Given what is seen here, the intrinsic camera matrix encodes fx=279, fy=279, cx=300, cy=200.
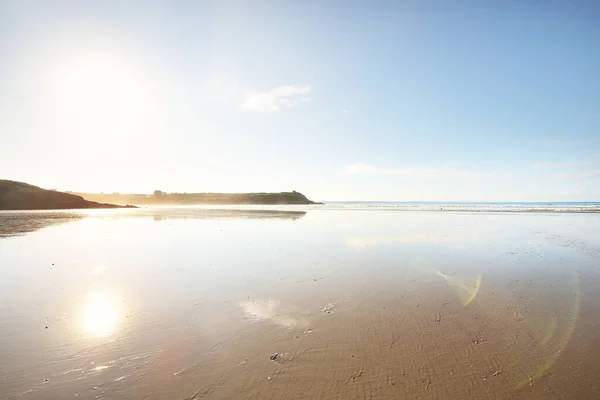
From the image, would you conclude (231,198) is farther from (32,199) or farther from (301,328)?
(301,328)

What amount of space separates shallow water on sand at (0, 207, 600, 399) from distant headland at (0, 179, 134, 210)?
9741cm

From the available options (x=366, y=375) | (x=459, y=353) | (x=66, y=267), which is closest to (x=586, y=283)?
(x=459, y=353)

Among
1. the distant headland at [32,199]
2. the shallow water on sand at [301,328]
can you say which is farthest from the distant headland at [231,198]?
the shallow water on sand at [301,328]

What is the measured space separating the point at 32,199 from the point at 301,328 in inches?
4579

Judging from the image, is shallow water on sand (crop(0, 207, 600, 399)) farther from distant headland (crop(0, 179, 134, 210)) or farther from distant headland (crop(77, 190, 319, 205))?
distant headland (crop(77, 190, 319, 205))

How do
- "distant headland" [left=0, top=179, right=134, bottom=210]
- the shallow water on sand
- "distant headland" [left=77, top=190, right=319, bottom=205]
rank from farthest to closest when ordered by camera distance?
"distant headland" [left=77, top=190, right=319, bottom=205], "distant headland" [left=0, top=179, right=134, bottom=210], the shallow water on sand

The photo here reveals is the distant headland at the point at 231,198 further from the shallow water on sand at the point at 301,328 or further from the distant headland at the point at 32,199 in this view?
the shallow water on sand at the point at 301,328

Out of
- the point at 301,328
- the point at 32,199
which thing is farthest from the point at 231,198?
the point at 301,328

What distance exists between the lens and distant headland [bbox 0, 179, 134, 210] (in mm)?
83250

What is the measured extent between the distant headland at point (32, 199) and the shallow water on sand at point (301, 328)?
97.4 meters

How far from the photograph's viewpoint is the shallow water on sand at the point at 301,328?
5.31 m

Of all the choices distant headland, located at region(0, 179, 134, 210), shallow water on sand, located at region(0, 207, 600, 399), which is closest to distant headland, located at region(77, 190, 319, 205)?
distant headland, located at region(0, 179, 134, 210)

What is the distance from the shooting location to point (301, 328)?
7.55 meters

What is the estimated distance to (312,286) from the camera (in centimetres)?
1105
